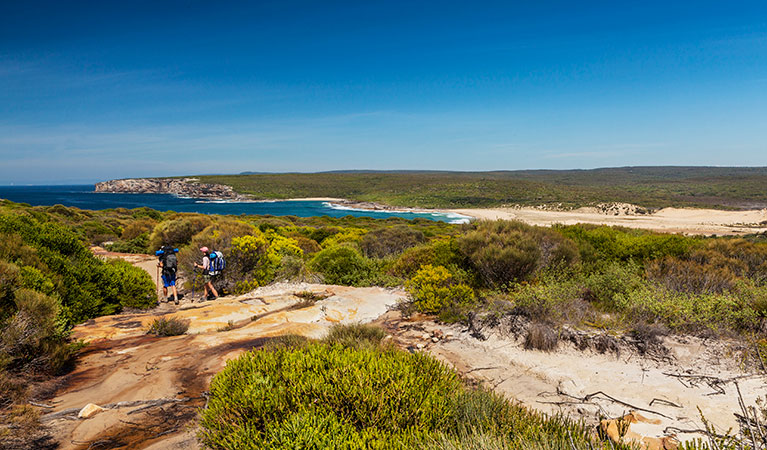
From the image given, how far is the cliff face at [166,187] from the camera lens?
125m

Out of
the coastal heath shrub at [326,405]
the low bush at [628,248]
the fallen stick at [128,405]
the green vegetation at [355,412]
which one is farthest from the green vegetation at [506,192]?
the fallen stick at [128,405]

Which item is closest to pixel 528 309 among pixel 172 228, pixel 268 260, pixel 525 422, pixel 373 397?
pixel 525 422

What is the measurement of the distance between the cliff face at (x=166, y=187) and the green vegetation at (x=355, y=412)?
12986cm

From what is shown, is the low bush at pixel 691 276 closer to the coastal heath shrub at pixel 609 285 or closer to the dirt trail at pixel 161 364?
the coastal heath shrub at pixel 609 285

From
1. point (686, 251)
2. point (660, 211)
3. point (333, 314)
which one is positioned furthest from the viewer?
point (660, 211)

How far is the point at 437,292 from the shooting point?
7453 mm

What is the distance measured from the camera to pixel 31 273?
5793 millimetres

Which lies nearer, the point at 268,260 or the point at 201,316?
the point at 201,316

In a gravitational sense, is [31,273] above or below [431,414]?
above

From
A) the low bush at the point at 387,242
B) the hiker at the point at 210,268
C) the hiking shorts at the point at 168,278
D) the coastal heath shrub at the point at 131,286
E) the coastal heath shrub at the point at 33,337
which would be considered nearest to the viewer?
the coastal heath shrub at the point at 33,337

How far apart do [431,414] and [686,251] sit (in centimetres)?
1039

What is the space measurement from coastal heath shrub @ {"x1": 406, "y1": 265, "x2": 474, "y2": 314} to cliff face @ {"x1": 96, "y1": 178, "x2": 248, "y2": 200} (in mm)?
126234

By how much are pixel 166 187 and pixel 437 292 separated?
168 metres

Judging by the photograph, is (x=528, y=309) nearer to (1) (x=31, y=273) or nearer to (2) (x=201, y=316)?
(2) (x=201, y=316)
